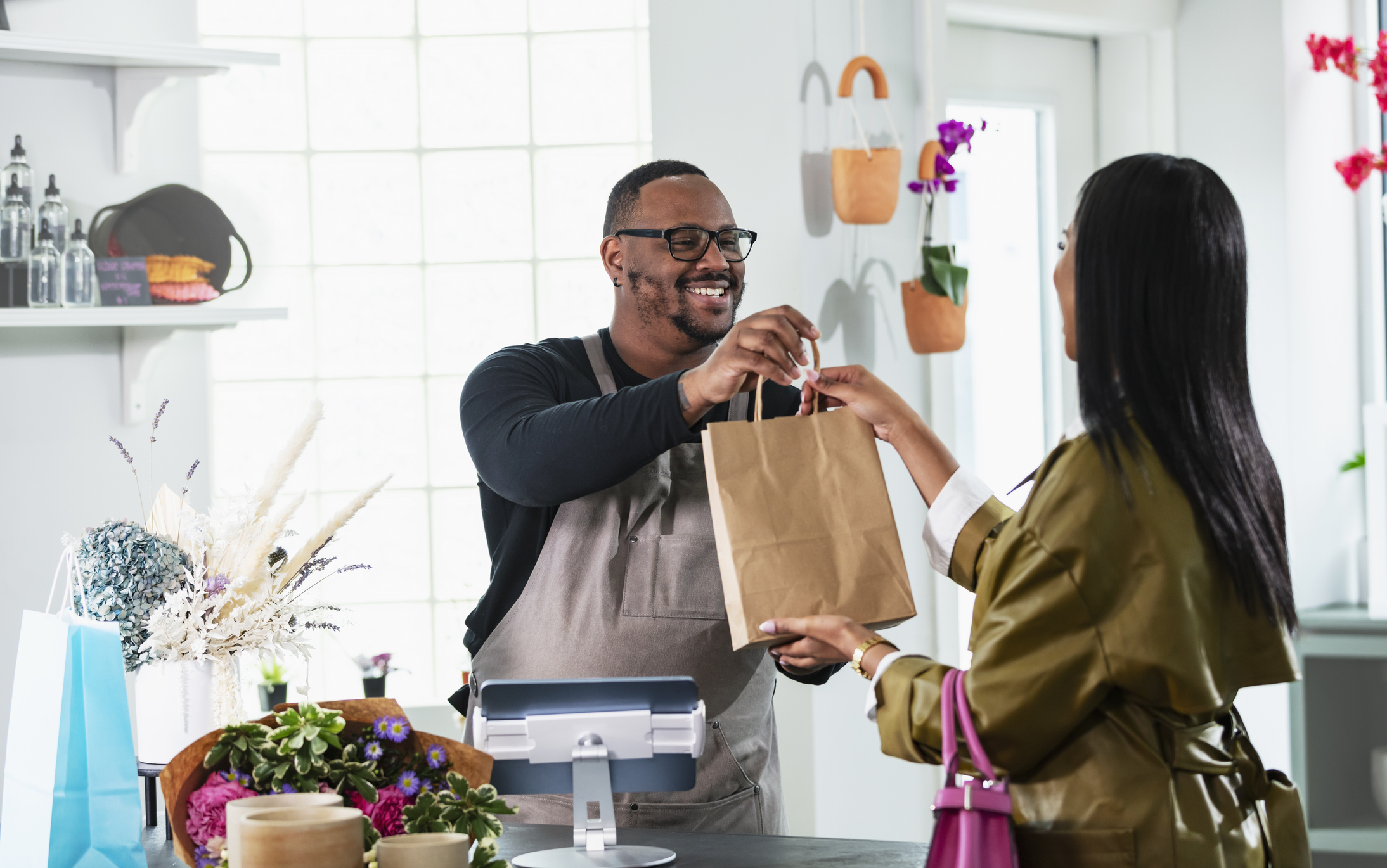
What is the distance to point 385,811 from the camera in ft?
3.41

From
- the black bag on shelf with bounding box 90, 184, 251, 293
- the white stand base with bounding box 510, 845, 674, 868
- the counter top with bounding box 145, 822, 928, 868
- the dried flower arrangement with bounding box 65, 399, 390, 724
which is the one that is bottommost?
the counter top with bounding box 145, 822, 928, 868

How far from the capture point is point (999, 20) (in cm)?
286

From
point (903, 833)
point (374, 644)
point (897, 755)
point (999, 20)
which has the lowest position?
point (903, 833)

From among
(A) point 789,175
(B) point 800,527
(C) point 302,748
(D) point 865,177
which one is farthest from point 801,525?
(A) point 789,175

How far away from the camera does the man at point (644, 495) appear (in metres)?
1.43

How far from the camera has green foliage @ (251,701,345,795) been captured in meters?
1.03

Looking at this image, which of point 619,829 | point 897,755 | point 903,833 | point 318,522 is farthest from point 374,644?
point 897,755

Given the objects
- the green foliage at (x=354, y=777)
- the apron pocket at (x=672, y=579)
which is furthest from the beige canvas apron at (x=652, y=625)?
the green foliage at (x=354, y=777)

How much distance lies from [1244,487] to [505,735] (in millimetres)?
682

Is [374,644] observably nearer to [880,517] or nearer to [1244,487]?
[880,517]

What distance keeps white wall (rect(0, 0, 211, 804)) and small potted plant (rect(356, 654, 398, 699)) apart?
94 cm

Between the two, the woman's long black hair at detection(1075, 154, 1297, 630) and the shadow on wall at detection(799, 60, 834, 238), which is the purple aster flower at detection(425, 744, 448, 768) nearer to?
the woman's long black hair at detection(1075, 154, 1297, 630)

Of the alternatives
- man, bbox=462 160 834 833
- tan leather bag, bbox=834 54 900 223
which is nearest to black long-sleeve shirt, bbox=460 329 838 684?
man, bbox=462 160 834 833

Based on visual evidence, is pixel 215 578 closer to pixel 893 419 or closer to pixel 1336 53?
pixel 893 419
